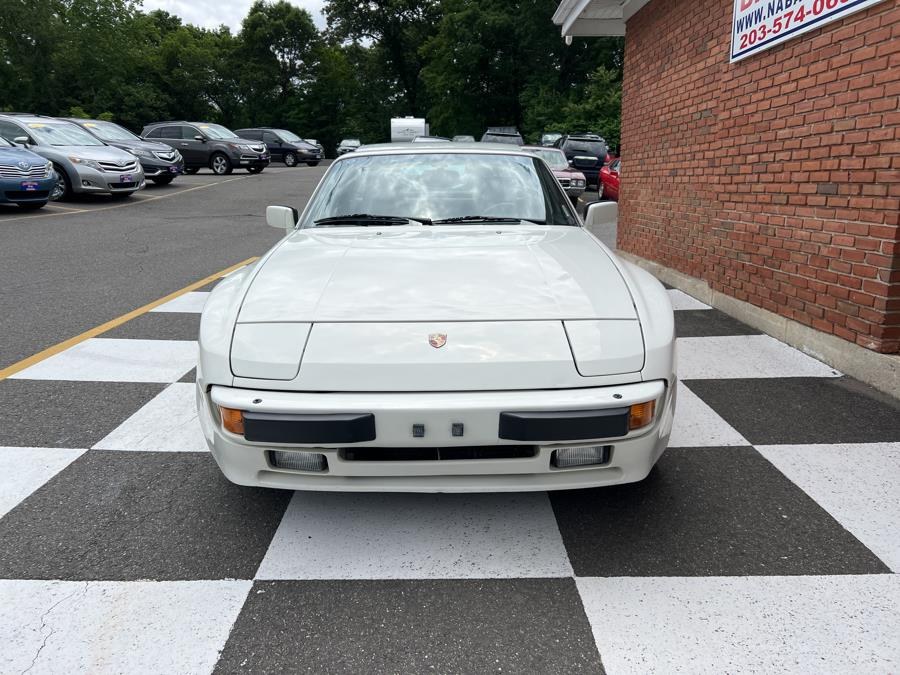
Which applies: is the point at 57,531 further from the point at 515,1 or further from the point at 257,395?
the point at 515,1

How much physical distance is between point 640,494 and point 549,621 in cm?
85

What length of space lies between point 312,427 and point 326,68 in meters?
55.8

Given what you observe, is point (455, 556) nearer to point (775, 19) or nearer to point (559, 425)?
point (559, 425)

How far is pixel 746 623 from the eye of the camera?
186 centimetres

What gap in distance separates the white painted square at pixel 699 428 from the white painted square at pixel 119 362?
2.76m

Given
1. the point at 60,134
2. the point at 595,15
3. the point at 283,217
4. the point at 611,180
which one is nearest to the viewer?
the point at 283,217

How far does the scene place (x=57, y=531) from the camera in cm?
231

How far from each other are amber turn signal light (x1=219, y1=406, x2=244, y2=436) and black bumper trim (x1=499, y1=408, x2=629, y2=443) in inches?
31.8

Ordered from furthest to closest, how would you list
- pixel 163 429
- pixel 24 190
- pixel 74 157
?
pixel 74 157 < pixel 24 190 < pixel 163 429

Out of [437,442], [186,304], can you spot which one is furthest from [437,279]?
[186,304]

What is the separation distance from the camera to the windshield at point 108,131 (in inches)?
591

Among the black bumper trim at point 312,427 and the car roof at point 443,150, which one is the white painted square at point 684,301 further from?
the black bumper trim at point 312,427

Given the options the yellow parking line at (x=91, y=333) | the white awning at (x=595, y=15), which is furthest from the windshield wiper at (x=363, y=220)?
the white awning at (x=595, y=15)

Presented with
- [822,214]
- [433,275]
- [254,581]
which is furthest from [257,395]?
[822,214]
